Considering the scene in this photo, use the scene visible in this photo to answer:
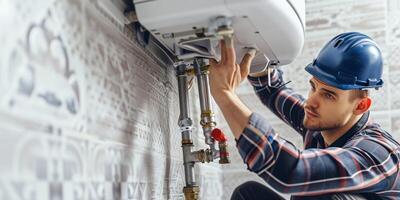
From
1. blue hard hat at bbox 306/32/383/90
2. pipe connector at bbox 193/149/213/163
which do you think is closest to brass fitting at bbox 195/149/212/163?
pipe connector at bbox 193/149/213/163

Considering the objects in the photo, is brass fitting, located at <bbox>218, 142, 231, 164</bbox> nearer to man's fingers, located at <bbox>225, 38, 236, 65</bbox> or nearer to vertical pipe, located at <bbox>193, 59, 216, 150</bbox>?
vertical pipe, located at <bbox>193, 59, 216, 150</bbox>

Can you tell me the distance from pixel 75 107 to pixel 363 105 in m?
0.64

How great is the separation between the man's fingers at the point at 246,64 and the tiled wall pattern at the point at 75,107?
0.56 ft

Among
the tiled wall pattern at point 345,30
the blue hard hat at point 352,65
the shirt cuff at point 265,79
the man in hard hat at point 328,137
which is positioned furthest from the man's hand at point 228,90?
the tiled wall pattern at point 345,30

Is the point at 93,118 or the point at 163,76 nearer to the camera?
the point at 93,118

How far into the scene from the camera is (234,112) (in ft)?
2.37

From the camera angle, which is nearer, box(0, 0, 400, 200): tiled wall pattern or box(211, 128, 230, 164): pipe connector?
box(0, 0, 400, 200): tiled wall pattern

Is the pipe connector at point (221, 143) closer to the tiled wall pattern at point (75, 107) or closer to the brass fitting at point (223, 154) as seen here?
the brass fitting at point (223, 154)

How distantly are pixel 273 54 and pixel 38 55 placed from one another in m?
0.53

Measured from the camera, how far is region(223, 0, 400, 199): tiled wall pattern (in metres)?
1.33

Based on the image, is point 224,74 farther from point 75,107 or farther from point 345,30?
point 345,30

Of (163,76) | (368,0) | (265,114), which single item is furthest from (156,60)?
(368,0)

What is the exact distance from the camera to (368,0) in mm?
1373

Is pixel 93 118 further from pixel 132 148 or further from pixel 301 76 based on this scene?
pixel 301 76
